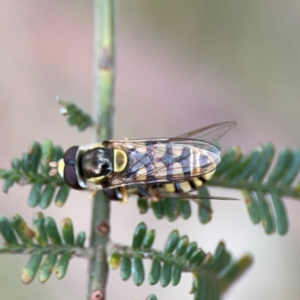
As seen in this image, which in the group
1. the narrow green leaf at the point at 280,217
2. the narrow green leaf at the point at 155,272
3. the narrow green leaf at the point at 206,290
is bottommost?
the narrow green leaf at the point at 206,290

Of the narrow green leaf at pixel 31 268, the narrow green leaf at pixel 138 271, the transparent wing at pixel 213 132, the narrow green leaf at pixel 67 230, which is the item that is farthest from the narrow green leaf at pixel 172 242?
the transparent wing at pixel 213 132

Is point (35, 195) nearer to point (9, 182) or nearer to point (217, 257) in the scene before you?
point (9, 182)

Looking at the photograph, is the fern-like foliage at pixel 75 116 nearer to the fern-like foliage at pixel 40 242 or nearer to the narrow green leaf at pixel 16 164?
the narrow green leaf at pixel 16 164

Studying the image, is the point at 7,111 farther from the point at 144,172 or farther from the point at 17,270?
the point at 144,172

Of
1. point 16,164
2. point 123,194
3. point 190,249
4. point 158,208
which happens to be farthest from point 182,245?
point 16,164

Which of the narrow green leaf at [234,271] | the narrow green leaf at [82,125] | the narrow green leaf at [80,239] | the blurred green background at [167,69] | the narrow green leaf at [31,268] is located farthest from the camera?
the blurred green background at [167,69]

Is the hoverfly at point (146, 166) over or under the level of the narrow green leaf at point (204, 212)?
over
